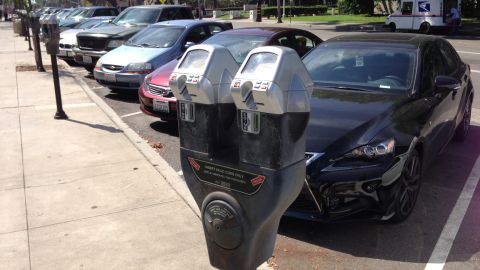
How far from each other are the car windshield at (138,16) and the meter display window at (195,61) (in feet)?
36.3

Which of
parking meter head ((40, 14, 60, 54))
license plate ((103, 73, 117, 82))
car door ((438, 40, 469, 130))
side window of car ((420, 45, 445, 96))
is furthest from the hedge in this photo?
side window of car ((420, 45, 445, 96))

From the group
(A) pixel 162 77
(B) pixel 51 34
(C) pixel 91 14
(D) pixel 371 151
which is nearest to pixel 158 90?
(A) pixel 162 77

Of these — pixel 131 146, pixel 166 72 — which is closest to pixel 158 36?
pixel 166 72

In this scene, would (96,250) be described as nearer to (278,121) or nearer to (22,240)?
(22,240)

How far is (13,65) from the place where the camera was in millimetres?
15242

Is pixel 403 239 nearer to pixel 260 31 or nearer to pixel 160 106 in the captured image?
pixel 160 106

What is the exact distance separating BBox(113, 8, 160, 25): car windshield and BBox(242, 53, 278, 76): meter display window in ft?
37.2

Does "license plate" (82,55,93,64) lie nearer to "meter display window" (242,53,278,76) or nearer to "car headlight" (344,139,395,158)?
"car headlight" (344,139,395,158)

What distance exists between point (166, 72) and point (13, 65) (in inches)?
377

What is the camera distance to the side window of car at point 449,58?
5.79 meters

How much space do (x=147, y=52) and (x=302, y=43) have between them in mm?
3229

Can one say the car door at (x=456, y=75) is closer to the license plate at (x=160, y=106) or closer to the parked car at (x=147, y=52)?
the license plate at (x=160, y=106)

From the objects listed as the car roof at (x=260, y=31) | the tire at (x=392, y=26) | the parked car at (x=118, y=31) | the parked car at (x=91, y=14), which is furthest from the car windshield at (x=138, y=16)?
the tire at (x=392, y=26)

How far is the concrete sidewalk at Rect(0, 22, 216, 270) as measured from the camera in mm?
3709
